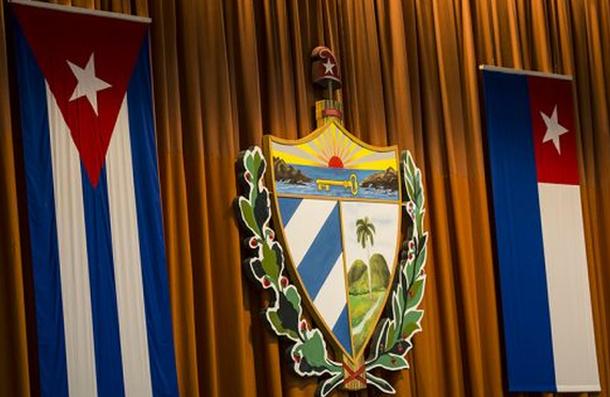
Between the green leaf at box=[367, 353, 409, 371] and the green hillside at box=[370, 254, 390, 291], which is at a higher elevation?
the green hillside at box=[370, 254, 390, 291]

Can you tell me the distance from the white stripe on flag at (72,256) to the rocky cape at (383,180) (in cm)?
160

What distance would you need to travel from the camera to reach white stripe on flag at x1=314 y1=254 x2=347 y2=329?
562 centimetres

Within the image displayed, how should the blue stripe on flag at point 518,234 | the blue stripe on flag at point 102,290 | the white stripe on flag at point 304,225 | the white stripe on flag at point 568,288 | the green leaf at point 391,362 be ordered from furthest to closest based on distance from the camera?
the white stripe on flag at point 568,288 < the blue stripe on flag at point 518,234 < the green leaf at point 391,362 < the white stripe on flag at point 304,225 < the blue stripe on flag at point 102,290

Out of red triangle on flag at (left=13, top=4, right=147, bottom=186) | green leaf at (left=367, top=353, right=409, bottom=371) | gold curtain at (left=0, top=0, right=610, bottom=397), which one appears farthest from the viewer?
green leaf at (left=367, top=353, right=409, bottom=371)

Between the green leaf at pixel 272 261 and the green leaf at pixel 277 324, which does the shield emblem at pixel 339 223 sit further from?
the green leaf at pixel 277 324

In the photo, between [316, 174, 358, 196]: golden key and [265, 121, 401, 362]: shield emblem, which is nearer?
[265, 121, 401, 362]: shield emblem

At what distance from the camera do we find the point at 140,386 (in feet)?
16.3

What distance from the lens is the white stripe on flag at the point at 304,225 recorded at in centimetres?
560

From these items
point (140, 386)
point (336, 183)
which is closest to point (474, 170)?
point (336, 183)

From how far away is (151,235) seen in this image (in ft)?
16.8

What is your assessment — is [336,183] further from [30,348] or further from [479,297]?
[30,348]

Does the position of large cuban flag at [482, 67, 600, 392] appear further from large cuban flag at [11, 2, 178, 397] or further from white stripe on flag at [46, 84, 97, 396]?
white stripe on flag at [46, 84, 97, 396]

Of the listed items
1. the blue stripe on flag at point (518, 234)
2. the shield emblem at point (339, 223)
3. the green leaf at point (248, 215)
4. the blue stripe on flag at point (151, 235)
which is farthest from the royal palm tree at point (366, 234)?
the blue stripe on flag at point (151, 235)

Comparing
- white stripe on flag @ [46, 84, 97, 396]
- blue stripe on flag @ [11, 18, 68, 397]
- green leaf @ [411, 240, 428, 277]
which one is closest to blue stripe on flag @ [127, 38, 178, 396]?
white stripe on flag @ [46, 84, 97, 396]
